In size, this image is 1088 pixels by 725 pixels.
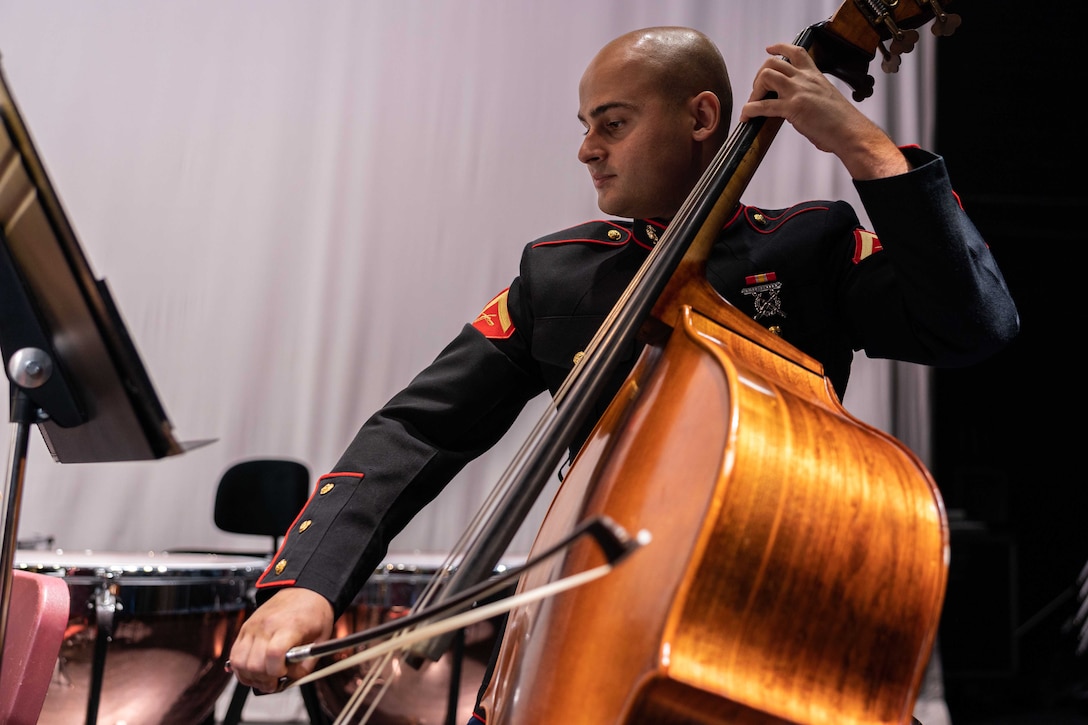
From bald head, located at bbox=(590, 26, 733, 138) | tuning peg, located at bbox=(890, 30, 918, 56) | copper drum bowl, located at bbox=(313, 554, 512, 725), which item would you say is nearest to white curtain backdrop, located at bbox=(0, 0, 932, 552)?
copper drum bowl, located at bbox=(313, 554, 512, 725)

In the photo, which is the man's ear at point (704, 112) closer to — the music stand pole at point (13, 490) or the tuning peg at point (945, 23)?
the tuning peg at point (945, 23)

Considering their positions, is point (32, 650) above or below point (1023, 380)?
above

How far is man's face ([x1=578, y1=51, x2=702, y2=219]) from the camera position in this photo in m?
1.11

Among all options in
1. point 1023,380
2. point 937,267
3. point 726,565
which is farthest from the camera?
point 1023,380

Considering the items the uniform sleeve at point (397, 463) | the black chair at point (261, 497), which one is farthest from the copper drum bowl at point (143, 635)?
the uniform sleeve at point (397, 463)

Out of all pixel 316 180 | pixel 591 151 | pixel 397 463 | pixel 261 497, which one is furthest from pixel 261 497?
pixel 591 151

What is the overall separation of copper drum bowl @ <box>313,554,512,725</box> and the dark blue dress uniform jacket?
105 cm

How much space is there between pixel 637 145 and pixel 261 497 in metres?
2.06

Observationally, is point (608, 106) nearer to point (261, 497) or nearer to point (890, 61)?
point (890, 61)

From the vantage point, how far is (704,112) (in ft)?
3.75

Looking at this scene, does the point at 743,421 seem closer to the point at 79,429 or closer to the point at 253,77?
the point at 79,429

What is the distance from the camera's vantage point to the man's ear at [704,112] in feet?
3.74

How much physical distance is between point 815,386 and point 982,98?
3474 mm

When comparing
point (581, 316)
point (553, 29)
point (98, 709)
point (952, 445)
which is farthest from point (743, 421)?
point (952, 445)
